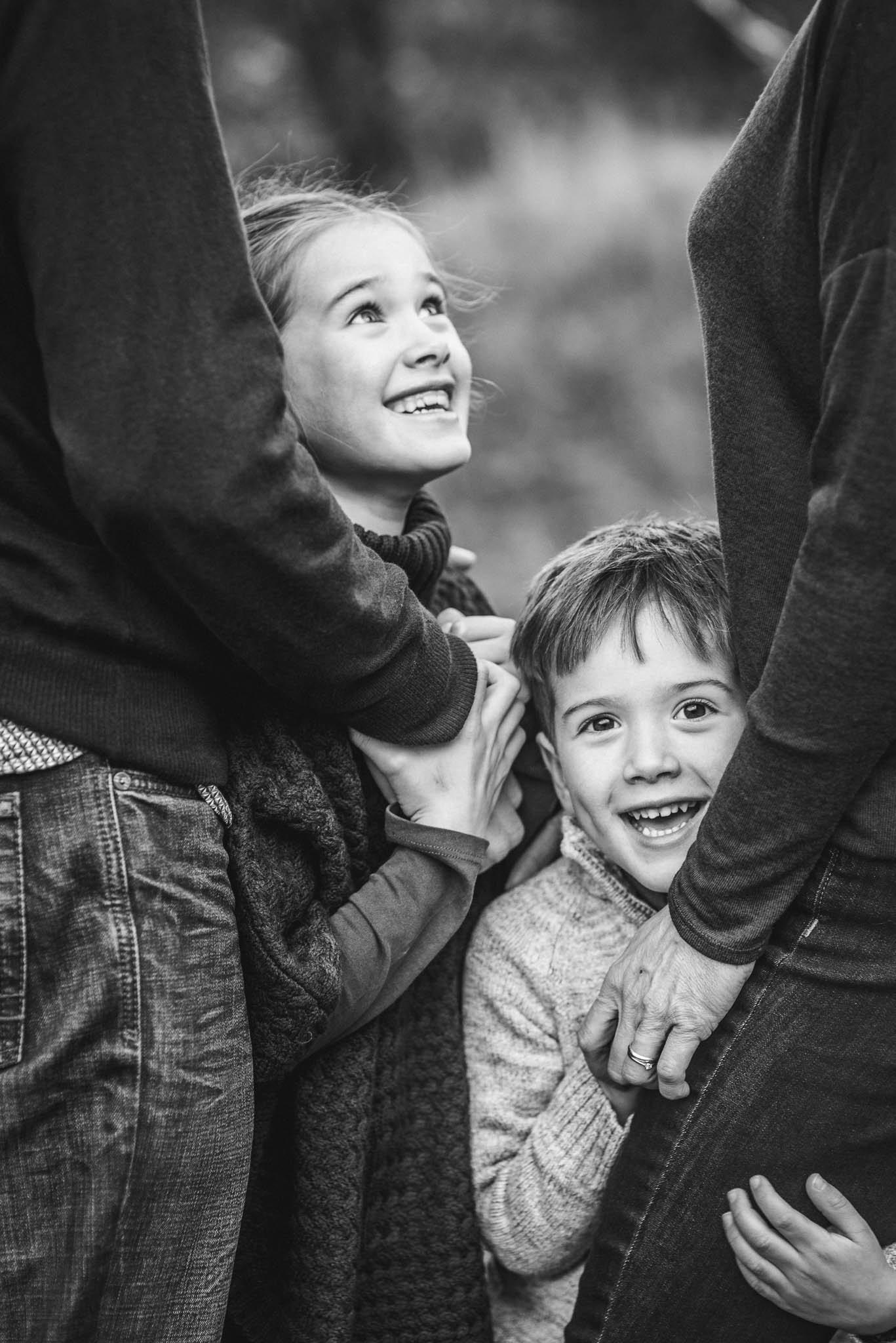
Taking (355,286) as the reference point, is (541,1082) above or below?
below

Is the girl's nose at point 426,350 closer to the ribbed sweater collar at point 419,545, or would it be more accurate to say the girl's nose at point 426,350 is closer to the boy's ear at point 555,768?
the ribbed sweater collar at point 419,545

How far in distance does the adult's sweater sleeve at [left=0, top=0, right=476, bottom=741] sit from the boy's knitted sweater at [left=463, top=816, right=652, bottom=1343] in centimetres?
79

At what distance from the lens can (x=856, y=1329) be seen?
4.67 feet

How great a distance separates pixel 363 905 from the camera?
1.56 meters

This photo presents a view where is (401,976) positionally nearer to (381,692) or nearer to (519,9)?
(381,692)

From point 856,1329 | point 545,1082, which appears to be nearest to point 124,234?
point 545,1082

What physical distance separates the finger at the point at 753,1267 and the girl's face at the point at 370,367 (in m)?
1.07

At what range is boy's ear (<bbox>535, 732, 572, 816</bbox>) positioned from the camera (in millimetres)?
1797

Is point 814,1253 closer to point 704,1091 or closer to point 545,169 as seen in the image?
point 704,1091

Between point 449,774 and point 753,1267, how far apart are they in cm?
66

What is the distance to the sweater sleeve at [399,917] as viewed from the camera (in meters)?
1.52

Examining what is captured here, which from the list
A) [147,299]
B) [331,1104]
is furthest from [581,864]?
[147,299]

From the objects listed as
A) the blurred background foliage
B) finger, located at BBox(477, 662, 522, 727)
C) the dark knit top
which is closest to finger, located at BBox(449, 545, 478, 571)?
finger, located at BBox(477, 662, 522, 727)

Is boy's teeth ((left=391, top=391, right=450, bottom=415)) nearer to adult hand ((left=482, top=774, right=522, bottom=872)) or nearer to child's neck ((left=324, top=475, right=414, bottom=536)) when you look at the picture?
child's neck ((left=324, top=475, right=414, bottom=536))
